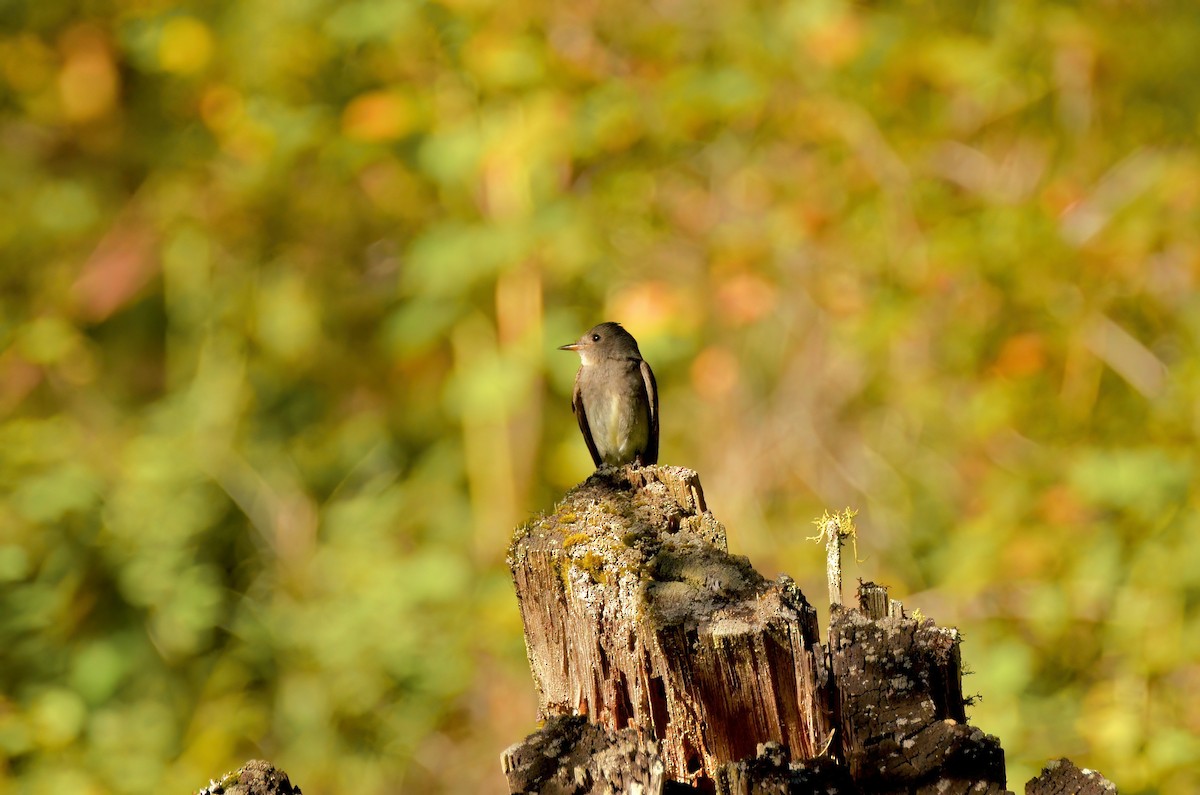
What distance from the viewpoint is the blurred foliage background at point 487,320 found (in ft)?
18.5

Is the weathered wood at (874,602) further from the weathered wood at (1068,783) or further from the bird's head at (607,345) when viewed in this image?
the bird's head at (607,345)

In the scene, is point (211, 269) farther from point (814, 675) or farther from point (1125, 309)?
point (814, 675)

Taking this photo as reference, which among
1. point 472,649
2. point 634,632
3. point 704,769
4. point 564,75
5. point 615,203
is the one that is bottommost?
point 704,769

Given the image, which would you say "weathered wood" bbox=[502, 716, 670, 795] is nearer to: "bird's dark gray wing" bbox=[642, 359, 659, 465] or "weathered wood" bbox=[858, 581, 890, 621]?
"weathered wood" bbox=[858, 581, 890, 621]

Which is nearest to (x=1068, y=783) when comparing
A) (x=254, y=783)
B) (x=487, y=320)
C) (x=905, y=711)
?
(x=905, y=711)

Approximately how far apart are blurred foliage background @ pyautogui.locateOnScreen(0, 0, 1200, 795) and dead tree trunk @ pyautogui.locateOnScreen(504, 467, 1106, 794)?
343cm

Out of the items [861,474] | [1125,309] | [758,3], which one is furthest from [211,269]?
[1125,309]

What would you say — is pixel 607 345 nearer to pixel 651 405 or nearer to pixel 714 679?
pixel 651 405

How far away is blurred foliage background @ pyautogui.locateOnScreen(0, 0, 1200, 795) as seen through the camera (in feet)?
Result: 18.5

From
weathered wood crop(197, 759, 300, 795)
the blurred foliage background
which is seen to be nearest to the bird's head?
the blurred foliage background

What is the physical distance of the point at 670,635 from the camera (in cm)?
196

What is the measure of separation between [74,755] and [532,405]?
8.58 ft

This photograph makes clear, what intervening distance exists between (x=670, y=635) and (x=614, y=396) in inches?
125

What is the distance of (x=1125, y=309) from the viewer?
5.81 metres
